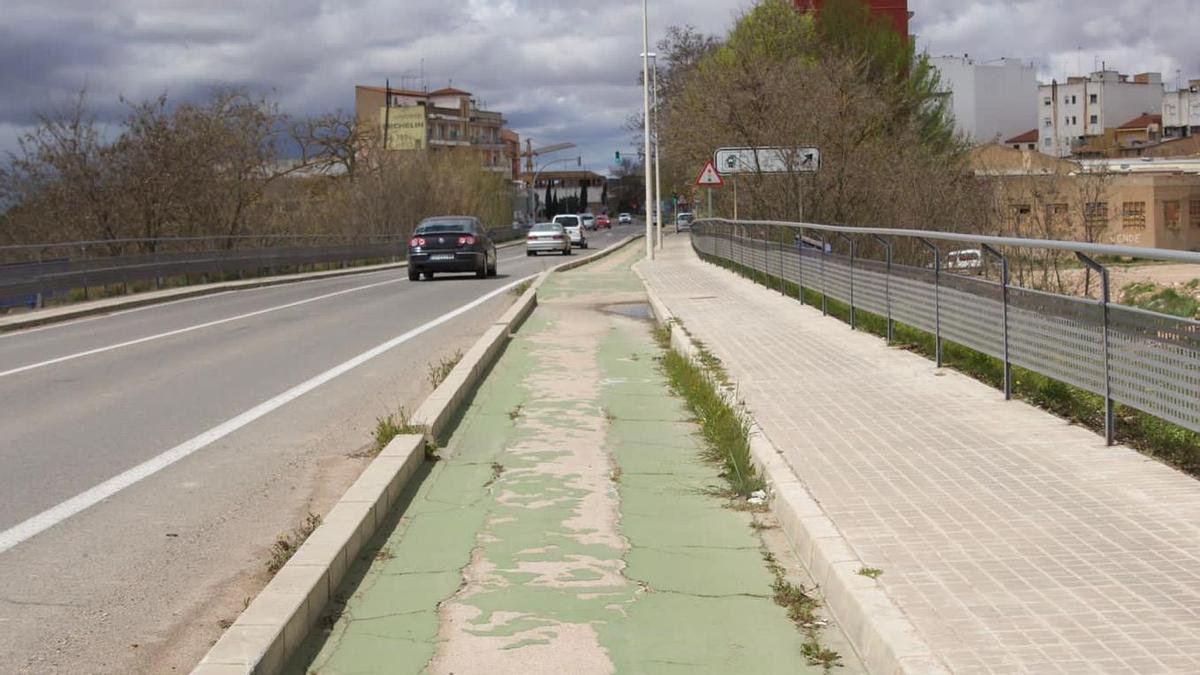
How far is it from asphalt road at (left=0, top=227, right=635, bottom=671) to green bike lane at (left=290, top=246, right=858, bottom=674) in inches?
26.4

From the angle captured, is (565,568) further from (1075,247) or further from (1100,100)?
(1100,100)

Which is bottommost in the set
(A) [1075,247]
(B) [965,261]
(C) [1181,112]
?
(B) [965,261]

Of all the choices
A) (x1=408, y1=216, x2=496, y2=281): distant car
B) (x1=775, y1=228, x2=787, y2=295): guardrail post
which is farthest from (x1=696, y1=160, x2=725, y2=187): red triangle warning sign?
(x1=775, y1=228, x2=787, y2=295): guardrail post

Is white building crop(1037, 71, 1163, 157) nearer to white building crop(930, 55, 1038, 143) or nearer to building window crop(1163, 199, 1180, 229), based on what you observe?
white building crop(930, 55, 1038, 143)

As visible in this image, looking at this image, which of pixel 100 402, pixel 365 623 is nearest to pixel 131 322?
pixel 100 402

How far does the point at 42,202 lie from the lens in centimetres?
3372

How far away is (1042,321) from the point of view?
29.8 feet

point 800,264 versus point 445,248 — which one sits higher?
point 445,248

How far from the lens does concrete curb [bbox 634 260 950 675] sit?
4.38m

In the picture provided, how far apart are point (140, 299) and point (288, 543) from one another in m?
22.0

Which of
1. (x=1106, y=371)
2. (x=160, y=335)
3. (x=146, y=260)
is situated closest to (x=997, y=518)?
(x=1106, y=371)

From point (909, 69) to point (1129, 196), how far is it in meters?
28.4

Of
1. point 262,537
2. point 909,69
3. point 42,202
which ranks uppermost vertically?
point 909,69

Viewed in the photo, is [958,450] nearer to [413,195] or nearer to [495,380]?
[495,380]
